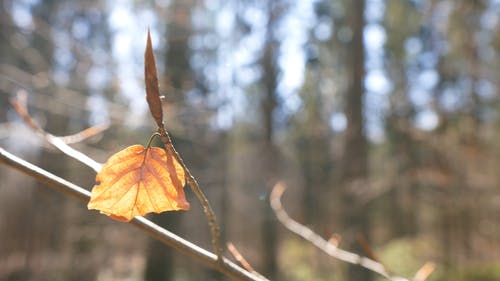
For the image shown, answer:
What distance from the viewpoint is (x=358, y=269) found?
191 inches

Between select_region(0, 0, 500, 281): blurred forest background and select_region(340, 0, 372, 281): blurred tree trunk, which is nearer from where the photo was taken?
select_region(340, 0, 372, 281): blurred tree trunk

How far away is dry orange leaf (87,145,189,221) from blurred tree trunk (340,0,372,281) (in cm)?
445

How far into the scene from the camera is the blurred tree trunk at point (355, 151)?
4.90 meters

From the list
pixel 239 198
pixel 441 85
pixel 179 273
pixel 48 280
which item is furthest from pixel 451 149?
pixel 239 198

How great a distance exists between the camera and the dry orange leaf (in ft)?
1.46

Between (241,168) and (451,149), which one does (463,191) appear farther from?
(241,168)

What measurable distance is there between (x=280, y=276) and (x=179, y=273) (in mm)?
2637

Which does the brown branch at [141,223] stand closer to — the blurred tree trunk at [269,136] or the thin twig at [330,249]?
the thin twig at [330,249]

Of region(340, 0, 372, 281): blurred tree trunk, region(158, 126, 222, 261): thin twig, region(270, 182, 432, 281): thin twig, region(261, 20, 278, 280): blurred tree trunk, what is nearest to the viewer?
region(158, 126, 222, 261): thin twig

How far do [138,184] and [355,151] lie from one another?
487 centimetres

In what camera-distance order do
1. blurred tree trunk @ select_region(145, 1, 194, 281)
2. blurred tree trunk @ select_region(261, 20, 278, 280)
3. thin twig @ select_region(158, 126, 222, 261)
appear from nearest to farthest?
thin twig @ select_region(158, 126, 222, 261) → blurred tree trunk @ select_region(145, 1, 194, 281) → blurred tree trunk @ select_region(261, 20, 278, 280)

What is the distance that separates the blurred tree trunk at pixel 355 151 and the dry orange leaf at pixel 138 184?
445cm

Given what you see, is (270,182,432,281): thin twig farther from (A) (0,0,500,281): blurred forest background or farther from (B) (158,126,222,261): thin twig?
(A) (0,0,500,281): blurred forest background

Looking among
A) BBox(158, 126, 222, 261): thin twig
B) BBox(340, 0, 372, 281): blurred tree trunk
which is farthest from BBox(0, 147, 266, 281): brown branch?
BBox(340, 0, 372, 281): blurred tree trunk
